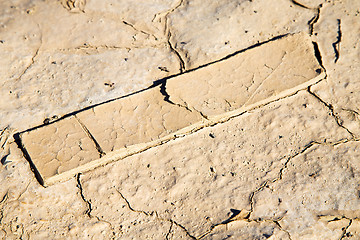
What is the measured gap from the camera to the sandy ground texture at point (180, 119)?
3.02 metres

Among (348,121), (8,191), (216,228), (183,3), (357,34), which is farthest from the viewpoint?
(183,3)

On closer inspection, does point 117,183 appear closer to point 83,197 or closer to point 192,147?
point 83,197

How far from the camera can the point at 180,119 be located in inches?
134

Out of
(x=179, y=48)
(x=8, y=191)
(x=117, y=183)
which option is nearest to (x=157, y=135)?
(x=117, y=183)

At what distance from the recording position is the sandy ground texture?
3.02m

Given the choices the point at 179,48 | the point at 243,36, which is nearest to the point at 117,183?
the point at 179,48

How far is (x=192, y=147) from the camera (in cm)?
333

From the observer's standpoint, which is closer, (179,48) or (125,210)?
(125,210)

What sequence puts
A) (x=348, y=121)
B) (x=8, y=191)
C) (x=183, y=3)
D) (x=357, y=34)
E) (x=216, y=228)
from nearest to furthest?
(x=216, y=228) → (x=8, y=191) → (x=348, y=121) → (x=357, y=34) → (x=183, y=3)

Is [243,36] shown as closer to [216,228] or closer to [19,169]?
[216,228]

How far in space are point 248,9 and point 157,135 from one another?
5.89 feet

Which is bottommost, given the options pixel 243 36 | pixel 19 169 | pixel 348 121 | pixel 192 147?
pixel 348 121

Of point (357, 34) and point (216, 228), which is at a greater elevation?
point (357, 34)

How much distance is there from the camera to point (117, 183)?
10.4 feet
